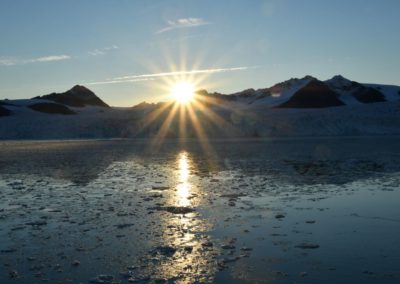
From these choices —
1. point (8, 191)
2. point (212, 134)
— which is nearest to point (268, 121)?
point (212, 134)

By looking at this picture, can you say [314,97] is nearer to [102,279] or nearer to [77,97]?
[77,97]

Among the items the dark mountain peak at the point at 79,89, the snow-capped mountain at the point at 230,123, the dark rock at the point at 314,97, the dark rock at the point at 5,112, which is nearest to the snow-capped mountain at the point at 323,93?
the dark rock at the point at 314,97

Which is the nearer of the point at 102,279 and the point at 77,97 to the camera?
the point at 102,279

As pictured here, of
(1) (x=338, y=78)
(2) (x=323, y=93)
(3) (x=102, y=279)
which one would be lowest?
(3) (x=102, y=279)

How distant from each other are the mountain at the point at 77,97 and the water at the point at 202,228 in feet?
325

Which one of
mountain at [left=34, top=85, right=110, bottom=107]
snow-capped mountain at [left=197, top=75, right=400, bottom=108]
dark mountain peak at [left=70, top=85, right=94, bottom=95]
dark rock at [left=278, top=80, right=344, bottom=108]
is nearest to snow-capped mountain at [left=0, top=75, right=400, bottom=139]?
dark rock at [left=278, top=80, right=344, bottom=108]

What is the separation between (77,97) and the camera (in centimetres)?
11975

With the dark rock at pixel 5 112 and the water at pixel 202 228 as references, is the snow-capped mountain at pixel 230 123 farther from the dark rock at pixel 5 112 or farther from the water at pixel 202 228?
the water at pixel 202 228

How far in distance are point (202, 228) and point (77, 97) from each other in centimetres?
11694

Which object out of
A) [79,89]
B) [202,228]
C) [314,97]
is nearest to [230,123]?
[314,97]

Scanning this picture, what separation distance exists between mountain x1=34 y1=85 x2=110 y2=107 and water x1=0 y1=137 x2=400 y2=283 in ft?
325

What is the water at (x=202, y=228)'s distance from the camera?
5.95 metres

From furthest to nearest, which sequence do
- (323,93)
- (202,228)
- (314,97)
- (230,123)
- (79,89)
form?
(79,89), (323,93), (314,97), (230,123), (202,228)

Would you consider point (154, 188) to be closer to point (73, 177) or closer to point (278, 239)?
point (73, 177)
